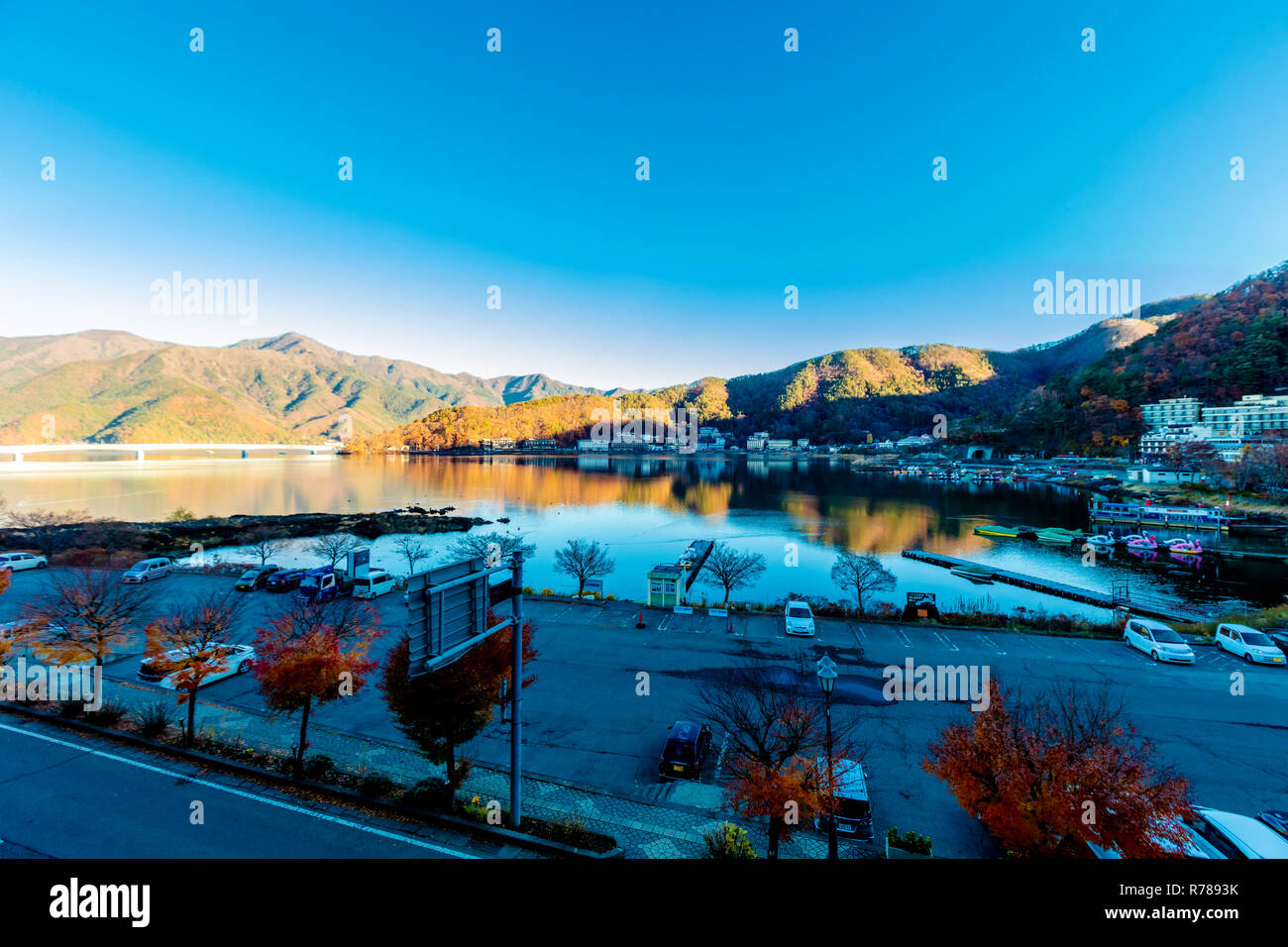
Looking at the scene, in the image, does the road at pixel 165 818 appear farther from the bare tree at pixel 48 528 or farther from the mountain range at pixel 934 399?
the mountain range at pixel 934 399

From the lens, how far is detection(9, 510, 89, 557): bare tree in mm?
27141

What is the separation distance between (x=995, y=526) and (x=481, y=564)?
157 ft

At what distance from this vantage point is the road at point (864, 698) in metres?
7.89

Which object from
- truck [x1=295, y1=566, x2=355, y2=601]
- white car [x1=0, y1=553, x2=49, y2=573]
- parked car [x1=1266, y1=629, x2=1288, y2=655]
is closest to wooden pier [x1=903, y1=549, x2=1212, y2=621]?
parked car [x1=1266, y1=629, x2=1288, y2=655]

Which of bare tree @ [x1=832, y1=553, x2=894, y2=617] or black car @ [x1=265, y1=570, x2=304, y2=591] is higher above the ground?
black car @ [x1=265, y1=570, x2=304, y2=591]

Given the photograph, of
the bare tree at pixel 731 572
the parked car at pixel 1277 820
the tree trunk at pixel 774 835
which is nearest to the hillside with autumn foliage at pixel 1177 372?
the bare tree at pixel 731 572

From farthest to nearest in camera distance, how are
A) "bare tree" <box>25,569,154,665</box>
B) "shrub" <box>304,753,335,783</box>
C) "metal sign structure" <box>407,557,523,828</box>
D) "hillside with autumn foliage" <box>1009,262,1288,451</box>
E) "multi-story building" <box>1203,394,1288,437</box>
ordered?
"hillside with autumn foliage" <box>1009,262,1288,451</box>, "multi-story building" <box>1203,394,1288,437</box>, "bare tree" <box>25,569,154,665</box>, "shrub" <box>304,753,335,783</box>, "metal sign structure" <box>407,557,523,828</box>

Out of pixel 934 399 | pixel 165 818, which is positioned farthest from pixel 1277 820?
pixel 934 399

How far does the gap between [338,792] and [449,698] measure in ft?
6.72

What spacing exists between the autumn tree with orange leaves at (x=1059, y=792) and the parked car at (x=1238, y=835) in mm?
987

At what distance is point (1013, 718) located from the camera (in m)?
6.30

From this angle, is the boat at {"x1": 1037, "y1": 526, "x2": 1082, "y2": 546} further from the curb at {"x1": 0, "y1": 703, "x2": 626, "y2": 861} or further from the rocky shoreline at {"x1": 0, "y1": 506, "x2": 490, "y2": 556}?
the rocky shoreline at {"x1": 0, "y1": 506, "x2": 490, "y2": 556}

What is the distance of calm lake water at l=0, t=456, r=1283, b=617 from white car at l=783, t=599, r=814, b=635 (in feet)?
27.8

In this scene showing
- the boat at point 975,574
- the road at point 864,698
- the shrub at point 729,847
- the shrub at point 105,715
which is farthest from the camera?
the boat at point 975,574
